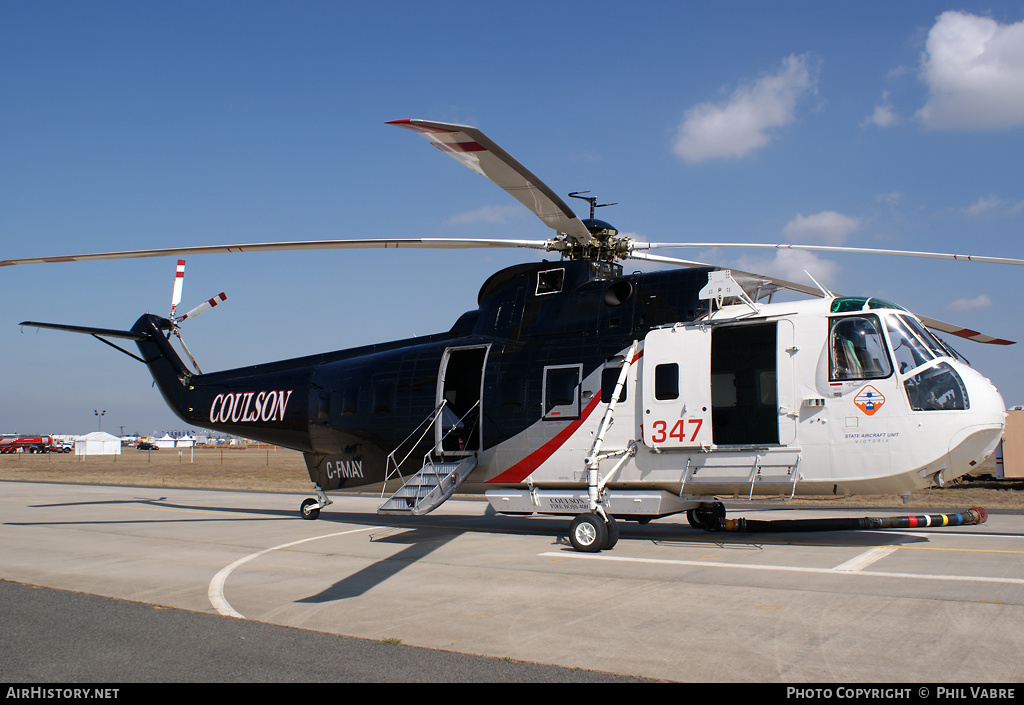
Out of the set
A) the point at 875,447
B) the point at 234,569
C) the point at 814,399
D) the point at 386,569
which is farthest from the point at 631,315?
the point at 234,569

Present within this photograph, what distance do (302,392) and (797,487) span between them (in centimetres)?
967

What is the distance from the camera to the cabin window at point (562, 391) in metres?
11.7

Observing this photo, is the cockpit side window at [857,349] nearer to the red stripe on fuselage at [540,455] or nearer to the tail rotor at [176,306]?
the red stripe on fuselage at [540,455]

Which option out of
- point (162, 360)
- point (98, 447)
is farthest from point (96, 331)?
point (98, 447)

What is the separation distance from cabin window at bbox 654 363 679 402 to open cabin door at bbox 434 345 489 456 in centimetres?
317

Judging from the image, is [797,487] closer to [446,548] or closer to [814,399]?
[814,399]

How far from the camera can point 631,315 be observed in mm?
11664

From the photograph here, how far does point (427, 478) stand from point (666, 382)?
168 inches

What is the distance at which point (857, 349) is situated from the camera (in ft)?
32.3

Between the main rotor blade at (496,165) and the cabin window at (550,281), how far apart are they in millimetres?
1877

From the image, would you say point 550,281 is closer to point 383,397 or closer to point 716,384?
point 716,384

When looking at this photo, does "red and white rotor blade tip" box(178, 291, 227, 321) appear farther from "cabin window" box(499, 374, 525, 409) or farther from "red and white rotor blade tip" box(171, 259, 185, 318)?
"cabin window" box(499, 374, 525, 409)

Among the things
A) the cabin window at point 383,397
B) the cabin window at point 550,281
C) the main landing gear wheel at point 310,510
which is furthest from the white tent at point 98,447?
the cabin window at point 550,281

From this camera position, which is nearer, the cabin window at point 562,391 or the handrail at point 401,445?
the cabin window at point 562,391
